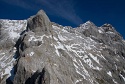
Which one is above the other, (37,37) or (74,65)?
(37,37)

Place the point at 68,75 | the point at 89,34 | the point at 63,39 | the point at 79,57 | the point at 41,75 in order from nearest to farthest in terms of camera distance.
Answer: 1. the point at 41,75
2. the point at 68,75
3. the point at 79,57
4. the point at 63,39
5. the point at 89,34

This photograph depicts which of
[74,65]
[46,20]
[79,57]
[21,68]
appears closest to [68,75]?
[74,65]

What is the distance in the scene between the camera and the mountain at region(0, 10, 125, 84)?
91.9 m

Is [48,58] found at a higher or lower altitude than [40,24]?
lower

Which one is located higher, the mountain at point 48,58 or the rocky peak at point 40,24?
the rocky peak at point 40,24

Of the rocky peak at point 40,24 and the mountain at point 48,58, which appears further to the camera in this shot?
the rocky peak at point 40,24

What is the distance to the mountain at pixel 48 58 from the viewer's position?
9188 centimetres

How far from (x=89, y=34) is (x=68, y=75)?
101 metres

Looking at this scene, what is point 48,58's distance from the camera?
341ft

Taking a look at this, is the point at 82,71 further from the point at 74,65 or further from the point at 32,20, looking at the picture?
the point at 32,20

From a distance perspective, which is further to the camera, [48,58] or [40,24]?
[40,24]

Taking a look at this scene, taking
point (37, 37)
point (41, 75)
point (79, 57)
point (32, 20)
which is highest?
point (32, 20)

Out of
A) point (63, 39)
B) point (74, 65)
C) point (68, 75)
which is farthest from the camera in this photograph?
point (63, 39)

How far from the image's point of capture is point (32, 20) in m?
137
